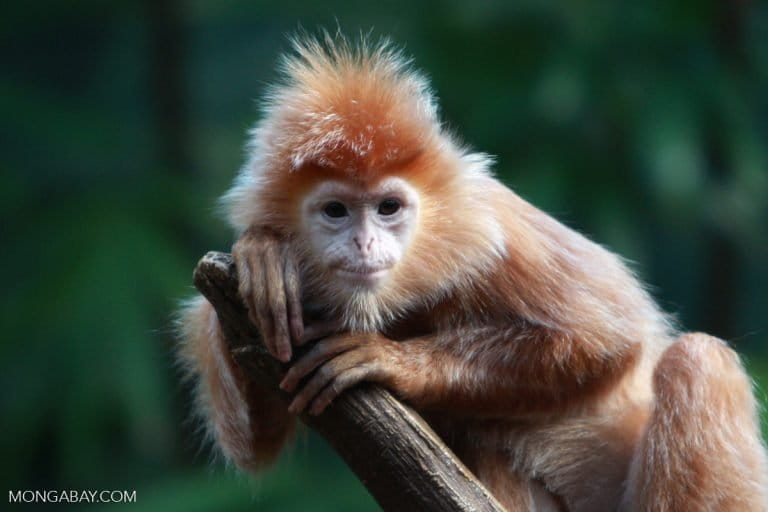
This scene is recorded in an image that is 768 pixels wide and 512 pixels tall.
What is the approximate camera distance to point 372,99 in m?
3.38

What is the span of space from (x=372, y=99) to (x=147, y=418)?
4496 mm

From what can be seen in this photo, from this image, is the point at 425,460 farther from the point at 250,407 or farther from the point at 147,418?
the point at 147,418

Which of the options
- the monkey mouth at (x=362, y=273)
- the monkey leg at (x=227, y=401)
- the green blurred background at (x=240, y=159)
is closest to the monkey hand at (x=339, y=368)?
the monkey mouth at (x=362, y=273)

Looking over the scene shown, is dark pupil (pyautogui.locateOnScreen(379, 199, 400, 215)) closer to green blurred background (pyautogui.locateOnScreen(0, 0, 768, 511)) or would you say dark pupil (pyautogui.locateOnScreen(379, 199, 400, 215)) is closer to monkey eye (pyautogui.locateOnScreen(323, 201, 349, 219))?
monkey eye (pyautogui.locateOnScreen(323, 201, 349, 219))

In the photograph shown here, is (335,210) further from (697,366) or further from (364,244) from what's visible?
(697,366)

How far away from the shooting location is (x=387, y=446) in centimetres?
302

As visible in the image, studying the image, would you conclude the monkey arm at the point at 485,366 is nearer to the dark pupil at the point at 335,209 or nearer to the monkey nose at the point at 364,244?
the monkey nose at the point at 364,244

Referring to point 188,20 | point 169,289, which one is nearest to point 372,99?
point 169,289

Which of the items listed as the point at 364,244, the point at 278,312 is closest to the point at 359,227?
the point at 364,244

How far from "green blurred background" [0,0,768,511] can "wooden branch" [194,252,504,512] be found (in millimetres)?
4018

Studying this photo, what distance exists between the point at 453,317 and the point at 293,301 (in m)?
0.61

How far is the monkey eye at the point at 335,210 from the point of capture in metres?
3.41

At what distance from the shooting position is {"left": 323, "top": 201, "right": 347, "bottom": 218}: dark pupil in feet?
11.2

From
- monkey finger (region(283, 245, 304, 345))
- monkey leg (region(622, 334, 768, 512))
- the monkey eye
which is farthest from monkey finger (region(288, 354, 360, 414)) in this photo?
monkey leg (region(622, 334, 768, 512))
